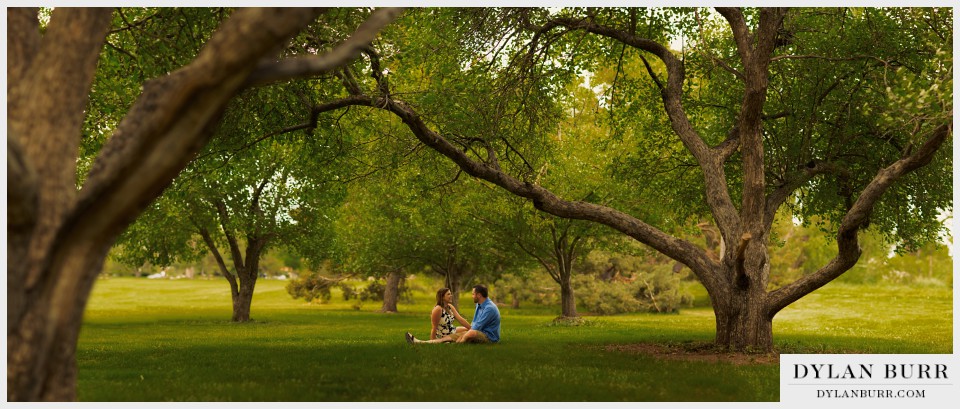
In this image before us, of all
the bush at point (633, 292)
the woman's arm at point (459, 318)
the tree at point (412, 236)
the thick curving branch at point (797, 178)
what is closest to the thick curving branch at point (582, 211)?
the thick curving branch at point (797, 178)

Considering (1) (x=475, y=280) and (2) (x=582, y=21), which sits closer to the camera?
(2) (x=582, y=21)

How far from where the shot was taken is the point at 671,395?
11.0 metres

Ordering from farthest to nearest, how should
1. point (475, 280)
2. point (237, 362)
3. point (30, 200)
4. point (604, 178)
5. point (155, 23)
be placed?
point (475, 280), point (604, 178), point (155, 23), point (237, 362), point (30, 200)

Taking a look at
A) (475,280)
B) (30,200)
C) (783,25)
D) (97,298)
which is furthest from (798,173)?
(97,298)

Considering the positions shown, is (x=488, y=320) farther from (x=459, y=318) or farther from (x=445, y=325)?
(x=445, y=325)

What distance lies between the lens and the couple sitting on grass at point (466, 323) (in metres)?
18.2

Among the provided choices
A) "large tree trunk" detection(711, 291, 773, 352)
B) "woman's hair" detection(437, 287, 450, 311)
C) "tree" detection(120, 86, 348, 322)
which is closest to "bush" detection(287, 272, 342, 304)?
"tree" detection(120, 86, 348, 322)

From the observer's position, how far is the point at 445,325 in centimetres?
1878

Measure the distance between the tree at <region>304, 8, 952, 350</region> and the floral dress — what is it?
11.5ft

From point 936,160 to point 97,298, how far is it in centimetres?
7358

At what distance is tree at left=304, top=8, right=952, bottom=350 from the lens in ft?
57.0

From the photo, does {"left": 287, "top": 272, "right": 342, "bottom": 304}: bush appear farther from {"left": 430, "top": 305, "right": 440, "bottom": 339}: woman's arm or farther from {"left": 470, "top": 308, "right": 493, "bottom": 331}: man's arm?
{"left": 470, "top": 308, "right": 493, "bottom": 331}: man's arm

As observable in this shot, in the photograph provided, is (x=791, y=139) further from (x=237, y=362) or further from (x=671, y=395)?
(x=237, y=362)

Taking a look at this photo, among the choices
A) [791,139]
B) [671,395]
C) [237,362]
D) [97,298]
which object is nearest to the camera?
[671,395]
